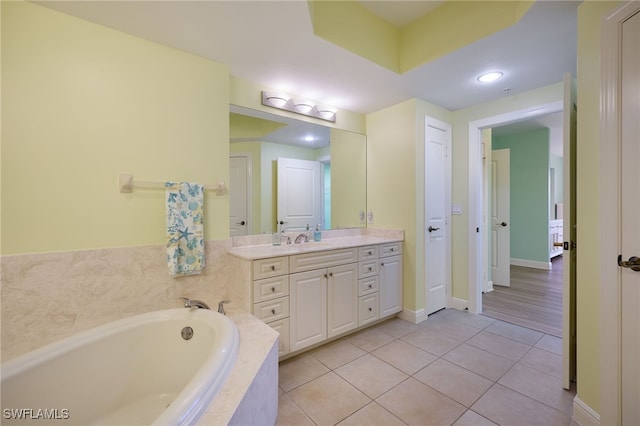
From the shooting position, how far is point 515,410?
Answer: 1535 mm

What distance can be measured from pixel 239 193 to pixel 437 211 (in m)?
2.17

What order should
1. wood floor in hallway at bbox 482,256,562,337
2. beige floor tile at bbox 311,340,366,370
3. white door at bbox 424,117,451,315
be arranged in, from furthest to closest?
white door at bbox 424,117,451,315 → wood floor in hallway at bbox 482,256,562,337 → beige floor tile at bbox 311,340,366,370

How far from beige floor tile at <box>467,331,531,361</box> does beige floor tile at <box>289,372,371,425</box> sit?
128 centimetres

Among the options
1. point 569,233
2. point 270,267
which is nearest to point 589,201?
point 569,233

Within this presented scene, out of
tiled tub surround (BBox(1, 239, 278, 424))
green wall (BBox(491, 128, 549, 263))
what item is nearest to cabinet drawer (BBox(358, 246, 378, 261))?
tiled tub surround (BBox(1, 239, 278, 424))

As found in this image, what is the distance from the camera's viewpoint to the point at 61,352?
1.24 meters

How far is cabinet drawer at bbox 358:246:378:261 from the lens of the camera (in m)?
2.49

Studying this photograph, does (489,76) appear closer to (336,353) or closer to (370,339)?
(370,339)

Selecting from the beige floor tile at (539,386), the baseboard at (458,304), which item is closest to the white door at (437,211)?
the baseboard at (458,304)

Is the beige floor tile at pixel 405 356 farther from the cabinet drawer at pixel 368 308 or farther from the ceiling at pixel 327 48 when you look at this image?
the ceiling at pixel 327 48

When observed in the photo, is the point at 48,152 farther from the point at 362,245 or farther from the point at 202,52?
the point at 362,245

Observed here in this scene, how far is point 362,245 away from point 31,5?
2.69 meters

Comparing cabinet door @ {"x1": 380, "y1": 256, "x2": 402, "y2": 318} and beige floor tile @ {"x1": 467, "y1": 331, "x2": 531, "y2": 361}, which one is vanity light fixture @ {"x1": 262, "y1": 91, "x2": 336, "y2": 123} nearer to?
cabinet door @ {"x1": 380, "y1": 256, "x2": 402, "y2": 318}

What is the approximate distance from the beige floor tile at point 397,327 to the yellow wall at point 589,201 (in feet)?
4.20
